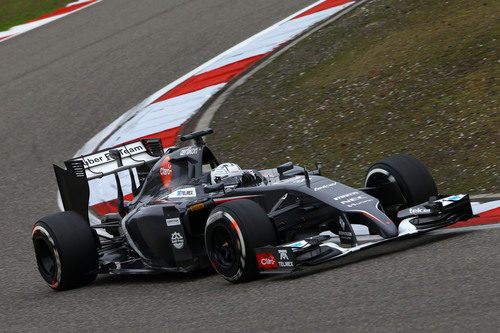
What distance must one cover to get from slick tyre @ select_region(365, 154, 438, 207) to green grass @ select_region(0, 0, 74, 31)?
16625mm

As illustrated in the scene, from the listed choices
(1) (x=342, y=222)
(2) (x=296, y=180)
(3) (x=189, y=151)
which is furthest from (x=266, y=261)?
(3) (x=189, y=151)

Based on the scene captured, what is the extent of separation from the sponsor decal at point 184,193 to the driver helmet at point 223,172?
222mm

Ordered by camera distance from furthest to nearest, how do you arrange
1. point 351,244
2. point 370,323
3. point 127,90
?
point 127,90 → point 351,244 → point 370,323

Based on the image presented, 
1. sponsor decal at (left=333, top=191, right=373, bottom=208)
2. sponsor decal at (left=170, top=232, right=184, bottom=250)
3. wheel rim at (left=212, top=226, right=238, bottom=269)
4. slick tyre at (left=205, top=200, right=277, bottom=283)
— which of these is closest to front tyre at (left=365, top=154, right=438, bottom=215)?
sponsor decal at (left=333, top=191, right=373, bottom=208)

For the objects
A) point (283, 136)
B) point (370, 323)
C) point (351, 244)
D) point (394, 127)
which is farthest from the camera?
point (283, 136)

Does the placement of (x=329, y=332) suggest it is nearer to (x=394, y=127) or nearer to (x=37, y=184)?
(x=394, y=127)

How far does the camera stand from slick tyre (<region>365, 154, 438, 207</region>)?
277 inches

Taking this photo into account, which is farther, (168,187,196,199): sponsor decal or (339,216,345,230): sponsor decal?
(168,187,196,199): sponsor decal

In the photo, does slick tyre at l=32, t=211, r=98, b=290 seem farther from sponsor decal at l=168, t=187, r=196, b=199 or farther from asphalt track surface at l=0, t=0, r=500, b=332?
sponsor decal at l=168, t=187, r=196, b=199

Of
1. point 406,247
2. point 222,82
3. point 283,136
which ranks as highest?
point 222,82

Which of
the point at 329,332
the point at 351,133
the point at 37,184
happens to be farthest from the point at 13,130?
the point at 329,332

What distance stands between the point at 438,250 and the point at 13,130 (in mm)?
10037

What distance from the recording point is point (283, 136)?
11.2 metres

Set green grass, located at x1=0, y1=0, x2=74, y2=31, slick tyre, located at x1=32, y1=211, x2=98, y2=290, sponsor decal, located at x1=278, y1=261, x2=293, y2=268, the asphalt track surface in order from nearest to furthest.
→ the asphalt track surface, sponsor decal, located at x1=278, y1=261, x2=293, y2=268, slick tyre, located at x1=32, y1=211, x2=98, y2=290, green grass, located at x1=0, y1=0, x2=74, y2=31
